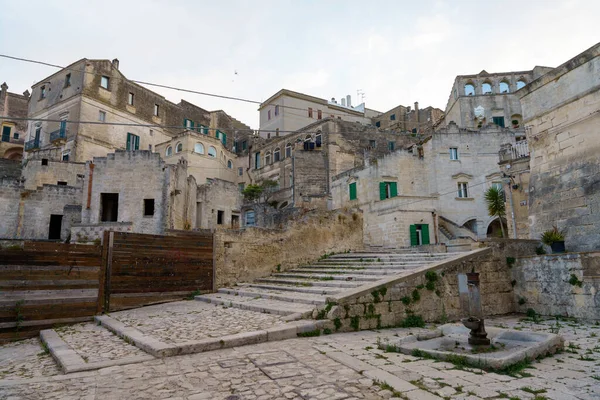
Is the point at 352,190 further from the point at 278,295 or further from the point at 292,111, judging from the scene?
the point at 278,295

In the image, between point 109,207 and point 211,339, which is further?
point 109,207

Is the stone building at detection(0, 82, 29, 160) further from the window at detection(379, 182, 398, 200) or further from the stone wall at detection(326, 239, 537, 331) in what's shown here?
the stone wall at detection(326, 239, 537, 331)

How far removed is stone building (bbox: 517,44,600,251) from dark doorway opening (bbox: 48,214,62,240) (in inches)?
1082

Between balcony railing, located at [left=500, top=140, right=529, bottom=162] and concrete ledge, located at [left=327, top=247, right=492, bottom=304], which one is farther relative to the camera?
balcony railing, located at [left=500, top=140, right=529, bottom=162]

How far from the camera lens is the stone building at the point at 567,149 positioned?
953cm

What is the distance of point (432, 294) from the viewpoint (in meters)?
8.62

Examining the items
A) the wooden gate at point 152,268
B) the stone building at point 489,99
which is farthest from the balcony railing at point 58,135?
the stone building at point 489,99

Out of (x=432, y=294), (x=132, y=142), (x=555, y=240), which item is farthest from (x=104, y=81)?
(x=555, y=240)

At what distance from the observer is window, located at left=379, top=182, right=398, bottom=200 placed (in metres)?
28.3

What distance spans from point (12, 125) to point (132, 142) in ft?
69.0

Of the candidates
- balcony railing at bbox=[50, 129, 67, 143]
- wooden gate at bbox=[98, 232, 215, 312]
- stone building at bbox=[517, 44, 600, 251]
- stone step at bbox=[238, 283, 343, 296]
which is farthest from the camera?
balcony railing at bbox=[50, 129, 67, 143]

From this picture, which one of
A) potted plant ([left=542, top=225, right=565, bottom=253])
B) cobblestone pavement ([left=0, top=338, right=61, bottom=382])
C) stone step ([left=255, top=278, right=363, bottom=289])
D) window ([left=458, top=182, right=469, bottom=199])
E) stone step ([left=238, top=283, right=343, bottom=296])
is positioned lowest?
cobblestone pavement ([left=0, top=338, right=61, bottom=382])

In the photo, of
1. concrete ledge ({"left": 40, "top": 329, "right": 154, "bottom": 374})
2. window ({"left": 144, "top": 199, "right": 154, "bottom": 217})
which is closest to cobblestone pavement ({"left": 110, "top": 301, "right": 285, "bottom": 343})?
concrete ledge ({"left": 40, "top": 329, "right": 154, "bottom": 374})

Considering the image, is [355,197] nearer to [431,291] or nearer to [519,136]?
[519,136]
